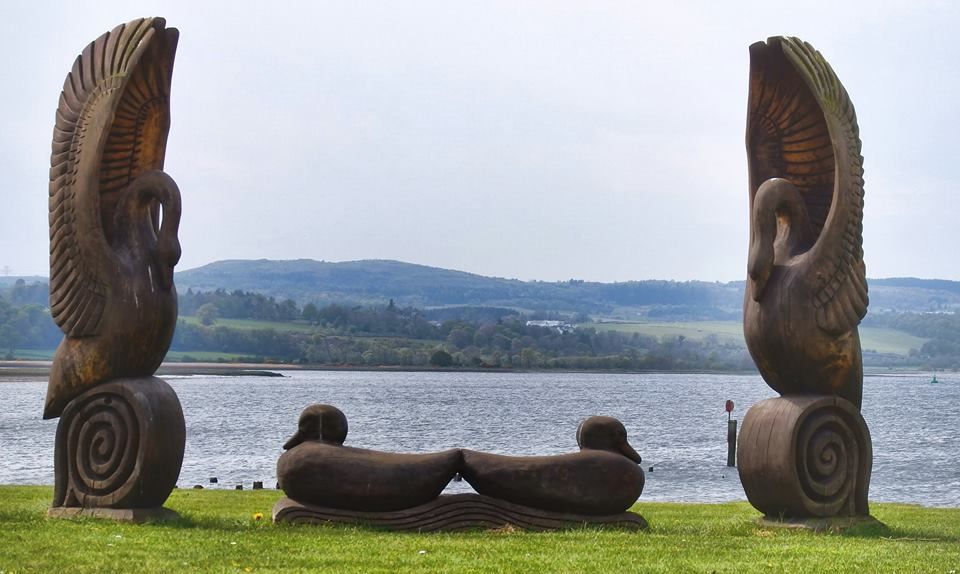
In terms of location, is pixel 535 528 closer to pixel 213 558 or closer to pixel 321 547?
pixel 321 547

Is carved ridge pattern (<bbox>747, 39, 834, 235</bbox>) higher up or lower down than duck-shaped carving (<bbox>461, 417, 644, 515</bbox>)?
higher up

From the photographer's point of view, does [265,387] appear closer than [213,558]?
No

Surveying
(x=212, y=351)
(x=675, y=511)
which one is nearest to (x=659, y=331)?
(x=212, y=351)

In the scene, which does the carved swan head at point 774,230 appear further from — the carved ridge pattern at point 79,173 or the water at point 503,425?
the water at point 503,425

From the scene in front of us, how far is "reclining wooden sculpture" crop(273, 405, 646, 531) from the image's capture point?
15.4 metres

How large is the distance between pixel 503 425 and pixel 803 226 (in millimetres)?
55953

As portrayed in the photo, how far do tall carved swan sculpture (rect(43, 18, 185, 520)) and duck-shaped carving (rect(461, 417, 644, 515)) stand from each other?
353 cm

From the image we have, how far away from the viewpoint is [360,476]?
15391mm

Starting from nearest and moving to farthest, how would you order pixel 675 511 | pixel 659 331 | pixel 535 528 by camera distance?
pixel 535 528 < pixel 675 511 < pixel 659 331

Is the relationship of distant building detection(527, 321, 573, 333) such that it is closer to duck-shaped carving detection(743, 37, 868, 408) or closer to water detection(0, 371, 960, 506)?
water detection(0, 371, 960, 506)

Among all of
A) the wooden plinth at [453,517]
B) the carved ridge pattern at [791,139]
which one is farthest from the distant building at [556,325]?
the wooden plinth at [453,517]

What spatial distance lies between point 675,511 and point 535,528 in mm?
5971

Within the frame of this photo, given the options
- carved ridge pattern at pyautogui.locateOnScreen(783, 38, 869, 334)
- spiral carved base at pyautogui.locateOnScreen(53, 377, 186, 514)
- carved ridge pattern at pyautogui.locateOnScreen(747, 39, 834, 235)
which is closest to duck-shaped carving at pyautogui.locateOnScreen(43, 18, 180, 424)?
spiral carved base at pyautogui.locateOnScreen(53, 377, 186, 514)

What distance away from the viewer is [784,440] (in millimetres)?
16000
